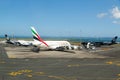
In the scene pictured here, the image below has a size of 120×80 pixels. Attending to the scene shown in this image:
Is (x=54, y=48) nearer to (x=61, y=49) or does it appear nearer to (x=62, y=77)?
(x=61, y=49)

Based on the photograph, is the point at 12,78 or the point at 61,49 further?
the point at 61,49

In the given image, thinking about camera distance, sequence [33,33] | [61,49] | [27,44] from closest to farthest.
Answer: [61,49], [33,33], [27,44]

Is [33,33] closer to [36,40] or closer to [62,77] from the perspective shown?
[36,40]

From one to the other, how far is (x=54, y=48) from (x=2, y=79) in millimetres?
54587

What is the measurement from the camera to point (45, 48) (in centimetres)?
8525

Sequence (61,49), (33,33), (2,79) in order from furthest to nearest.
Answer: (33,33)
(61,49)
(2,79)

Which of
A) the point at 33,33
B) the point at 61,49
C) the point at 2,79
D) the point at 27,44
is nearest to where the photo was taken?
the point at 2,79

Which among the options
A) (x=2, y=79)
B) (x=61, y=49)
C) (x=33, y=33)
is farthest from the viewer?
(x=33, y=33)

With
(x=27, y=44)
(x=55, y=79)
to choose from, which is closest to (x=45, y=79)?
(x=55, y=79)

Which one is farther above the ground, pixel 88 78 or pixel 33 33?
pixel 33 33

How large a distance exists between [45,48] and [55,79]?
2316 inches

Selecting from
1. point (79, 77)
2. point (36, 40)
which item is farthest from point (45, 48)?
point (79, 77)

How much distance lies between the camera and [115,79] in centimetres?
2670

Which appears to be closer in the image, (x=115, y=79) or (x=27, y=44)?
(x=115, y=79)
